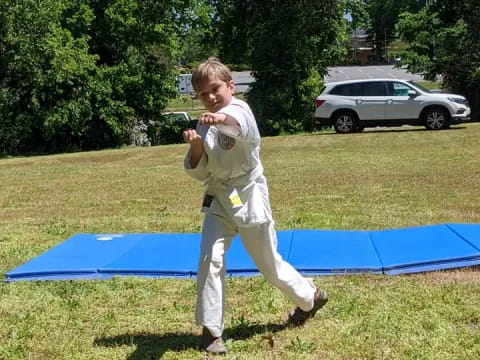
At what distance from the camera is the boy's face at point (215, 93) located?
140 inches

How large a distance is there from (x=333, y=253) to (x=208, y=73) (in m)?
2.63

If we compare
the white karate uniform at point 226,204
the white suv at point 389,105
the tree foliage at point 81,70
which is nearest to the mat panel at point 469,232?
the white karate uniform at point 226,204

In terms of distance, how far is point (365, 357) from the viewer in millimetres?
3592

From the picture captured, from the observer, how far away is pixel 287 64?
88.8 feet

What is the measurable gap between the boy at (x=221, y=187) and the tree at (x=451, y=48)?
24358mm

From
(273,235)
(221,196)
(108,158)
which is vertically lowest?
(108,158)

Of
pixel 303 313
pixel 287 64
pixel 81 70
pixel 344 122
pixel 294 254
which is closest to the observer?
pixel 303 313

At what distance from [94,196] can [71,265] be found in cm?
474

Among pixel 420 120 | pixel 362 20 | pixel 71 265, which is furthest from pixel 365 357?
pixel 362 20

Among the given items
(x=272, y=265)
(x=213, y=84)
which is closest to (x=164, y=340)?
(x=272, y=265)

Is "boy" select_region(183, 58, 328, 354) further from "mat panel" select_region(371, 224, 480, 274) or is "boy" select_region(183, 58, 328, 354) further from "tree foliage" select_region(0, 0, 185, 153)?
"tree foliage" select_region(0, 0, 185, 153)

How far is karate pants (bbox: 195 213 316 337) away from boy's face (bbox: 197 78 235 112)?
2.00 ft

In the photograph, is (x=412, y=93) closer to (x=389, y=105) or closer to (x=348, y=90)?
(x=389, y=105)

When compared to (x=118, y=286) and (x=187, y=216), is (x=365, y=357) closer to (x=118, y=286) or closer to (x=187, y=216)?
(x=118, y=286)
